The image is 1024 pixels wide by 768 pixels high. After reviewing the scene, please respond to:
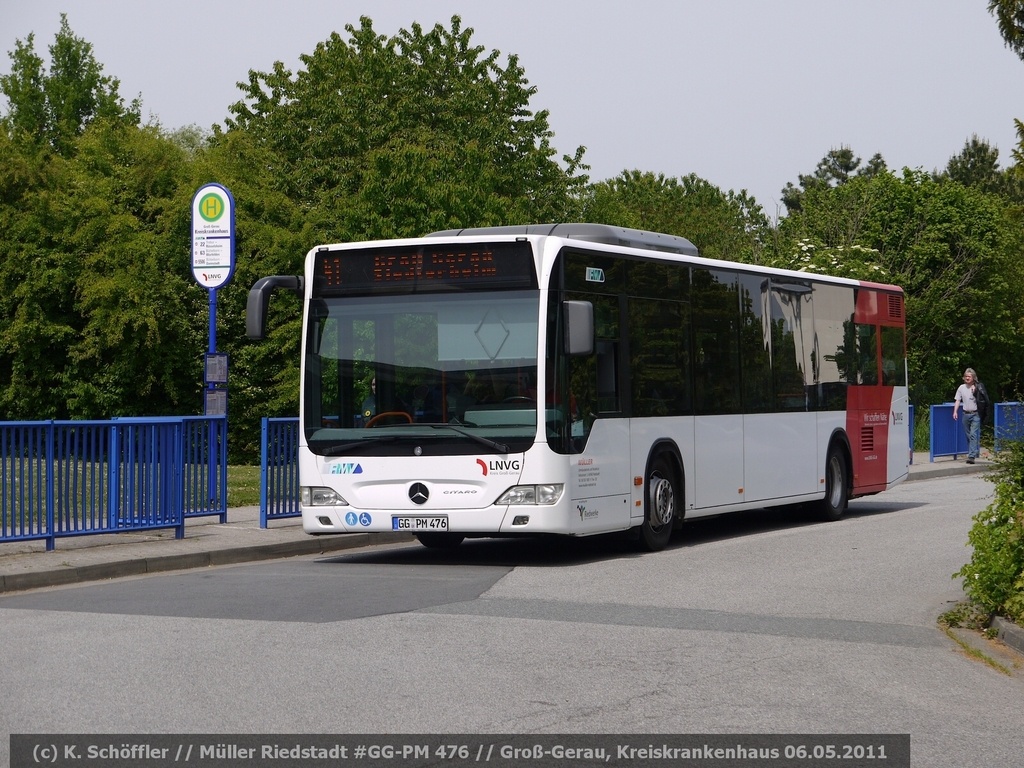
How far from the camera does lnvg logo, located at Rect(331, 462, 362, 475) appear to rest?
14.0 meters

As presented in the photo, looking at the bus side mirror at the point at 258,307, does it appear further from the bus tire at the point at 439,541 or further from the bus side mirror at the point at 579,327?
the bus tire at the point at 439,541

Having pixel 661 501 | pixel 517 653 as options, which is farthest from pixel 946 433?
pixel 517 653

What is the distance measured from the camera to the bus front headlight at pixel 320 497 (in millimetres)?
14094

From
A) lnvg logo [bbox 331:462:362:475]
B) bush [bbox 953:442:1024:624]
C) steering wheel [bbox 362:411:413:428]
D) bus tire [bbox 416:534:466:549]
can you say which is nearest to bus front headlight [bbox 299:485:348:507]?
lnvg logo [bbox 331:462:362:475]

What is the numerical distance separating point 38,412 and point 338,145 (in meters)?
12.6

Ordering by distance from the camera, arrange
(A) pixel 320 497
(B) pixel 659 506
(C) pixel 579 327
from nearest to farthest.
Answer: (C) pixel 579 327
(A) pixel 320 497
(B) pixel 659 506

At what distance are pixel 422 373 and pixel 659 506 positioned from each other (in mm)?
3194

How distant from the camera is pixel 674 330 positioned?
51.8 ft

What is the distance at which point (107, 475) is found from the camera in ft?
47.8

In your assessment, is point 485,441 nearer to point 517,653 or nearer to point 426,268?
point 426,268

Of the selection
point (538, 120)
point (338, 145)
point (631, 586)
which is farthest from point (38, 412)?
point (631, 586)

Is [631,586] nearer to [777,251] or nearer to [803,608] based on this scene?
[803,608]

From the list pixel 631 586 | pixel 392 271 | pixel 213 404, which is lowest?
pixel 631 586

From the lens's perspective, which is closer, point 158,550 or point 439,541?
point 158,550
